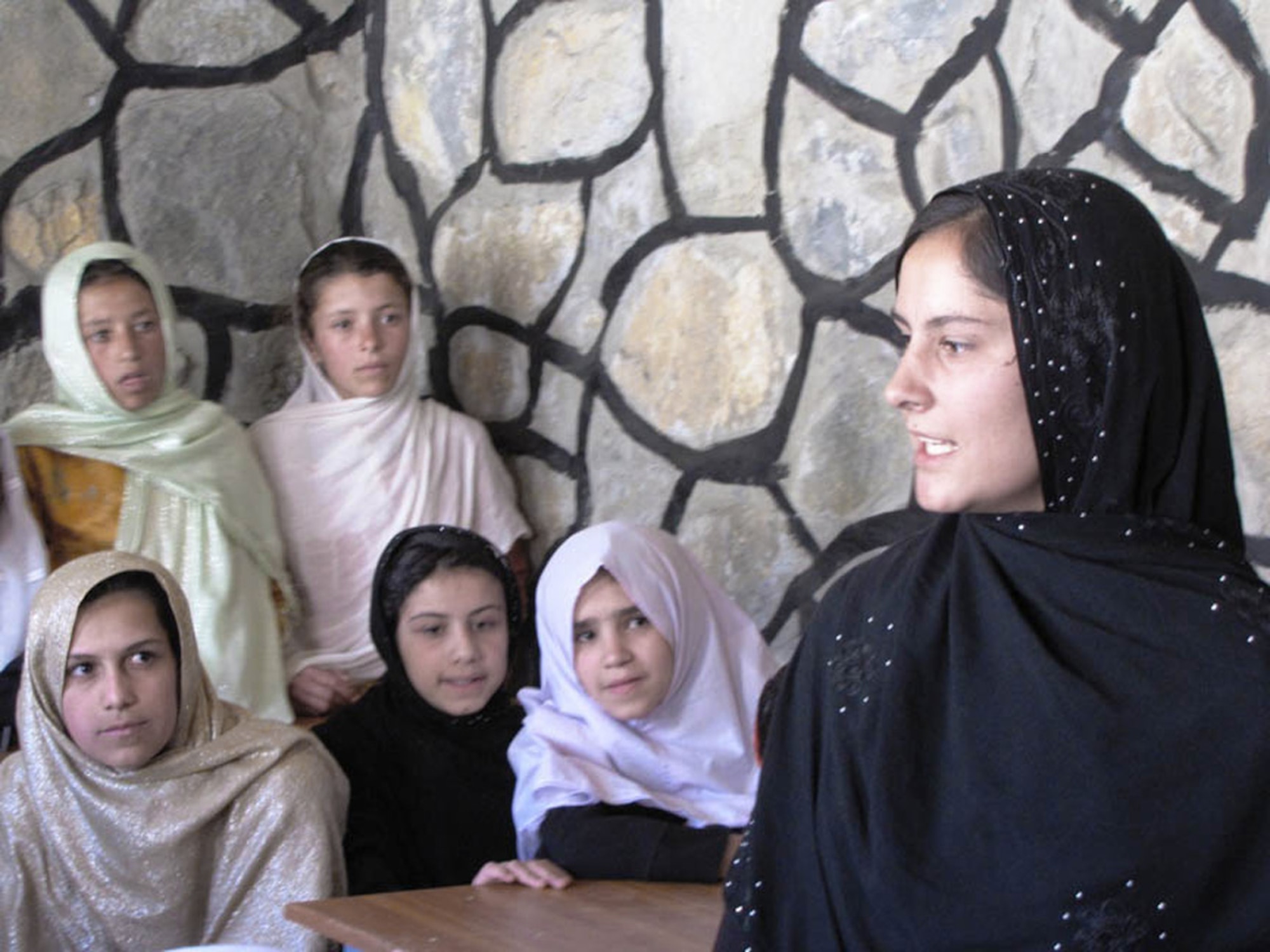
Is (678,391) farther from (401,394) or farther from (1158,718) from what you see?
(1158,718)

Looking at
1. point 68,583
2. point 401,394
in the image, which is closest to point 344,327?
point 401,394

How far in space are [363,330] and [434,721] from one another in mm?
1170

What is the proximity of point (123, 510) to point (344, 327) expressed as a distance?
66cm

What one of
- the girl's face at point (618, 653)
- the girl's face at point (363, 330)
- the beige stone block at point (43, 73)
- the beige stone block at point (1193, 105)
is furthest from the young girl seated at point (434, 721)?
the beige stone block at point (43, 73)

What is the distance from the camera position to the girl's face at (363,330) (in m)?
Result: 3.70

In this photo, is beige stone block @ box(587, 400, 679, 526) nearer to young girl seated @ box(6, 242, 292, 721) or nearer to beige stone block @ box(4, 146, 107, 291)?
young girl seated @ box(6, 242, 292, 721)

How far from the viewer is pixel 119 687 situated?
246cm

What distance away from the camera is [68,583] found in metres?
2.51

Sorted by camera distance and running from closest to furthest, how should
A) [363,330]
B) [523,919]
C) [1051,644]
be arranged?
[1051,644], [523,919], [363,330]

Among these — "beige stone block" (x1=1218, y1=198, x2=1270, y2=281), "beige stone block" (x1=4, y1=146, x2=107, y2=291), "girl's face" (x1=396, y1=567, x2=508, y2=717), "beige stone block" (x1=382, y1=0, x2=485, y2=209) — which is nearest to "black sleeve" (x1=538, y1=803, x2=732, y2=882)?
"girl's face" (x1=396, y1=567, x2=508, y2=717)

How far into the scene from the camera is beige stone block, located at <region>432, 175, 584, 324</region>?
147 inches

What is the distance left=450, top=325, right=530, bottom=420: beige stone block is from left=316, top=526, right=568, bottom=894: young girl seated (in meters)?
0.95

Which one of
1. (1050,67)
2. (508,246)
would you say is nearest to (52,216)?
(508,246)

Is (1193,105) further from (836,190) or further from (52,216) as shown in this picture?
(52,216)
